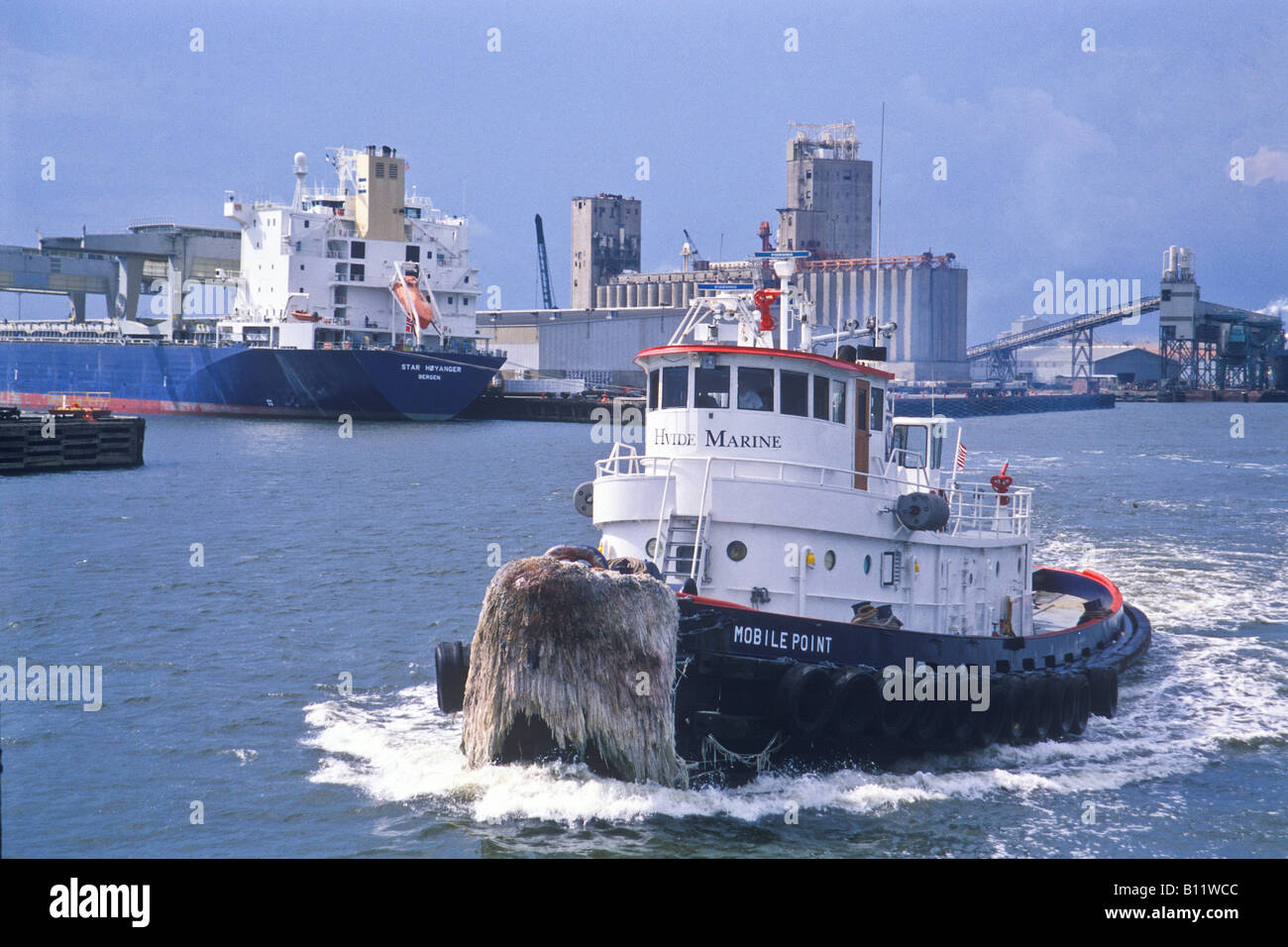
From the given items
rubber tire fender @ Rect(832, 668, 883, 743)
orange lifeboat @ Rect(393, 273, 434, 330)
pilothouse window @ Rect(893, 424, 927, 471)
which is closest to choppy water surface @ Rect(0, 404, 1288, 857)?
rubber tire fender @ Rect(832, 668, 883, 743)

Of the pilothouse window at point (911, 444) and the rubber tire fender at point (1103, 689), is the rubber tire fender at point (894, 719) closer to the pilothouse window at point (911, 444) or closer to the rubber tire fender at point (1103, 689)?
the pilothouse window at point (911, 444)

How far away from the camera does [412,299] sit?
84.4 m

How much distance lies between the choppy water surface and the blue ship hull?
3525 cm

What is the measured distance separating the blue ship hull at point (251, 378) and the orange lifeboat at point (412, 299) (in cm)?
300

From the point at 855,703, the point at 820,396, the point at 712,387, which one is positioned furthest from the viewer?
the point at 820,396

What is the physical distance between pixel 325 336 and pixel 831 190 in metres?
116

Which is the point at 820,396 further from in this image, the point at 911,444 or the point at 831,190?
the point at 831,190

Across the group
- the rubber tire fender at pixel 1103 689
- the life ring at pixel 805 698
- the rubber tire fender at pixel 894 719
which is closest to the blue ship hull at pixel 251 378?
the rubber tire fender at pixel 1103 689

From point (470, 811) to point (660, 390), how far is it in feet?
19.9

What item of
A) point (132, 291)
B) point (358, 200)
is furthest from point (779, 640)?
point (132, 291)

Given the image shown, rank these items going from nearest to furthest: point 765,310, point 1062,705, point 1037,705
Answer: point 1037,705, point 765,310, point 1062,705

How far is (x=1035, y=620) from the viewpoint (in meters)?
23.5

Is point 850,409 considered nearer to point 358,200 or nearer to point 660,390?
point 660,390

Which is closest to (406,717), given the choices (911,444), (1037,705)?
(911,444)
